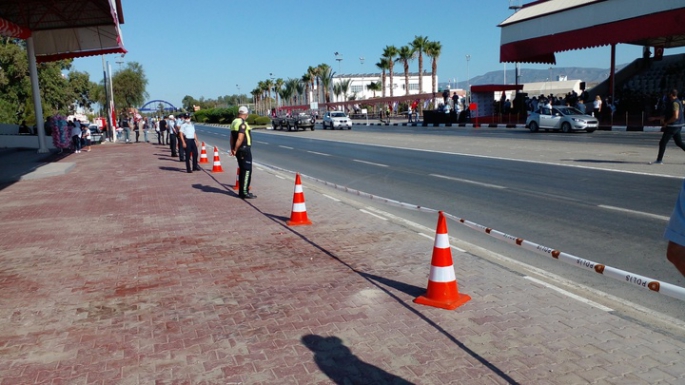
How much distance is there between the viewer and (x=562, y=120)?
29812mm

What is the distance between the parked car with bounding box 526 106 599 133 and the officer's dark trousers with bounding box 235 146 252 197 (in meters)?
23.0

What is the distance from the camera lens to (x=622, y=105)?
34875 mm

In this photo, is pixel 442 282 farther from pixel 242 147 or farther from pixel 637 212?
pixel 242 147

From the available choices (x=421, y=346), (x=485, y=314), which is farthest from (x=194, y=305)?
(x=485, y=314)

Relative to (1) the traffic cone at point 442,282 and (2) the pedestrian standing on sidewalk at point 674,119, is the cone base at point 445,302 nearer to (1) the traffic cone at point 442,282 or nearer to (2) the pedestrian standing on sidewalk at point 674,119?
(1) the traffic cone at point 442,282

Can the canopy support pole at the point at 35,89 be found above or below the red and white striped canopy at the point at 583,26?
below

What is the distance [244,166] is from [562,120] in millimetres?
23454

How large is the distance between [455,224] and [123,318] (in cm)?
562

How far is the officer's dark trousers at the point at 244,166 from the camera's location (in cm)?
1102

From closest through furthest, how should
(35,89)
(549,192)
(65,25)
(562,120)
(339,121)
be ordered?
(549,192) → (35,89) → (65,25) → (562,120) → (339,121)

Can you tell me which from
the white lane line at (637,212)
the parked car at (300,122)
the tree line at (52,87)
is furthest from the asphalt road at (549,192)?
the tree line at (52,87)

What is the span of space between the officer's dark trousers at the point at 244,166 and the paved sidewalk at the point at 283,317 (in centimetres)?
256

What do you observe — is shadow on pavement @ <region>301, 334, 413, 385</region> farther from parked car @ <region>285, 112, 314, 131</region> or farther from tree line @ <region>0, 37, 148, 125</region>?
tree line @ <region>0, 37, 148, 125</region>

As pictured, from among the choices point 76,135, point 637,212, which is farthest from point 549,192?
point 76,135
